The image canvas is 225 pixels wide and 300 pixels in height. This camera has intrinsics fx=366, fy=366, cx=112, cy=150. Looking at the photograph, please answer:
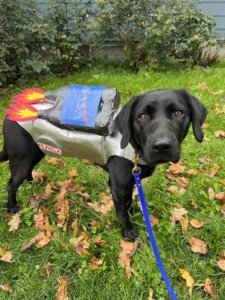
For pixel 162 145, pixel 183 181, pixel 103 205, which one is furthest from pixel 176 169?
pixel 162 145

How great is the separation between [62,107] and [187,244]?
1472 mm

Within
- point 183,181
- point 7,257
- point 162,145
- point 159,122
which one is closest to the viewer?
point 162,145

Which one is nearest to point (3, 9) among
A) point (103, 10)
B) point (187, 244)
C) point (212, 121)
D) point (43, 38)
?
point (43, 38)

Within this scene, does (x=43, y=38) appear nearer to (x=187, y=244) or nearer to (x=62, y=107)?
(x=62, y=107)

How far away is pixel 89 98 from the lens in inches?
113

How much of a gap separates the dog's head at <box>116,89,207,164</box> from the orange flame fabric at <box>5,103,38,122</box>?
0.76 metres

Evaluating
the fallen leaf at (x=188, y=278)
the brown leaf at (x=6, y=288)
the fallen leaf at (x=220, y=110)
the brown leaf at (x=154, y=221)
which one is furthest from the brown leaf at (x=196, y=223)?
the fallen leaf at (x=220, y=110)

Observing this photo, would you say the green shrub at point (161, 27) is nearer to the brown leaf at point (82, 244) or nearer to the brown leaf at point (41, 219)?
the brown leaf at point (41, 219)

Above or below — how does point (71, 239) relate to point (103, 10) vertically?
below

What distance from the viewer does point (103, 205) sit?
3391mm

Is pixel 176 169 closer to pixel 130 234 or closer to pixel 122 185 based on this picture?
pixel 130 234

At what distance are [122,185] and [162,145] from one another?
2.12 ft

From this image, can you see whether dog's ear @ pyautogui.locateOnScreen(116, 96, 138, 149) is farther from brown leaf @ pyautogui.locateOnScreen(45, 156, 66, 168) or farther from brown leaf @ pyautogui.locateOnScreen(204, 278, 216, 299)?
brown leaf @ pyautogui.locateOnScreen(45, 156, 66, 168)

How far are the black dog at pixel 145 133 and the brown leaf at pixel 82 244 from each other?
1.05ft
